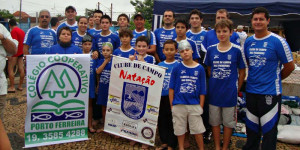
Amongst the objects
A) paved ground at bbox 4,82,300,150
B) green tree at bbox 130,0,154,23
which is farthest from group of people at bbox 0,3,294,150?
green tree at bbox 130,0,154,23

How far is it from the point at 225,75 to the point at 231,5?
4.31 m

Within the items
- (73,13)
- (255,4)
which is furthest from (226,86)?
(255,4)

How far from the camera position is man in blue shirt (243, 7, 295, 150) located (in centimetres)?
294

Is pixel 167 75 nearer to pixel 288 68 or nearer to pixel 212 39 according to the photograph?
pixel 212 39

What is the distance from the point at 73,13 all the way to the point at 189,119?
364 centimetres

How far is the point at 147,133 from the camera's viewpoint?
3.67 meters

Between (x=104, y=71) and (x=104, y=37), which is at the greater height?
(x=104, y=37)

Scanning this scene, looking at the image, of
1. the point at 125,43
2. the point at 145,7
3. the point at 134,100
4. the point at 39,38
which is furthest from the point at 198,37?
the point at 145,7

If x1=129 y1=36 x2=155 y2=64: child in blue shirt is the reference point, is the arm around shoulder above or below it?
below

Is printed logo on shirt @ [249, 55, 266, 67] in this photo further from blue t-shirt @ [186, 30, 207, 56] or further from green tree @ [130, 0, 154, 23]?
green tree @ [130, 0, 154, 23]

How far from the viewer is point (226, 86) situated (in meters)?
3.34

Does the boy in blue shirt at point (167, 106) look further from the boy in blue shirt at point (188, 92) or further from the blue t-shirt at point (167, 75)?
the boy in blue shirt at point (188, 92)

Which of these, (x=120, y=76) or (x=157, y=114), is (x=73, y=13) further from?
(x=157, y=114)

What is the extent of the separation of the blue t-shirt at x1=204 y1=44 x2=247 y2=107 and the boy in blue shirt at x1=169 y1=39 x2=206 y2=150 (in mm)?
258
